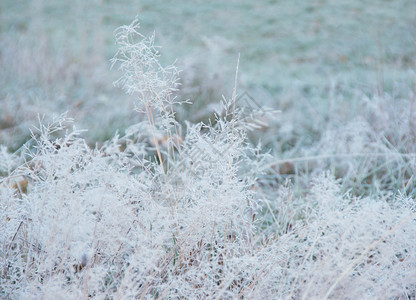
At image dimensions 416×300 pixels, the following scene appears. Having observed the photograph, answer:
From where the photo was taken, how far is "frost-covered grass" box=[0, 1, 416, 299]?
110cm

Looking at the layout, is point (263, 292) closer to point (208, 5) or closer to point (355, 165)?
point (355, 165)

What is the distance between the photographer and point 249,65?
163 inches

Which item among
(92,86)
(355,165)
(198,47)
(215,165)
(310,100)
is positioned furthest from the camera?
(198,47)

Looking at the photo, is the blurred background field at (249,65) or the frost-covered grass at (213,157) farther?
the blurred background field at (249,65)

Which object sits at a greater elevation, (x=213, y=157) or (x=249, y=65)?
(x=213, y=157)

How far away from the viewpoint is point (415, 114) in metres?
2.21

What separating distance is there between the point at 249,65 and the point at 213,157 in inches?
121

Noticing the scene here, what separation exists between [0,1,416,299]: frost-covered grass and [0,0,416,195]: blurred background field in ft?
0.07

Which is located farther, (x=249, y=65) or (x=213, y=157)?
(x=249, y=65)

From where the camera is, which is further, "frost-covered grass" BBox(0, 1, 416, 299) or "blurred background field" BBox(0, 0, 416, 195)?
"blurred background field" BBox(0, 0, 416, 195)

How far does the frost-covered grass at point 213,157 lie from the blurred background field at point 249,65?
0.07 feet

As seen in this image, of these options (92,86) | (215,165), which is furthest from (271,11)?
(215,165)

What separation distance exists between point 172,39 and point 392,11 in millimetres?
3237

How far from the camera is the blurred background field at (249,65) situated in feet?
7.81
